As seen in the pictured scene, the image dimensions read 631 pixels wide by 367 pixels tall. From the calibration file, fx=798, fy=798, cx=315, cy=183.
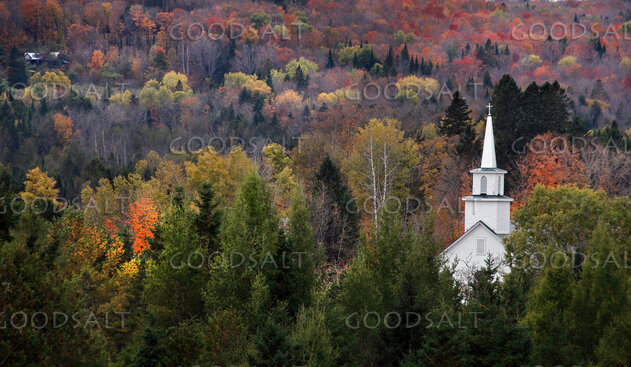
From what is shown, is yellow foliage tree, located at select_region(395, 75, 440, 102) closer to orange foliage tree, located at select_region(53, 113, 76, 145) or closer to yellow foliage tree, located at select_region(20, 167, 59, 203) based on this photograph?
orange foliage tree, located at select_region(53, 113, 76, 145)

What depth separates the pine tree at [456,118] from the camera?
2464 inches

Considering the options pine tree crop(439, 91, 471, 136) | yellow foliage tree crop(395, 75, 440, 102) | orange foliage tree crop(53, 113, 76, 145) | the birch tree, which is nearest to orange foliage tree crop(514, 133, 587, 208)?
pine tree crop(439, 91, 471, 136)

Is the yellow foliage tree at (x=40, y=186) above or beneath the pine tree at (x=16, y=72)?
beneath

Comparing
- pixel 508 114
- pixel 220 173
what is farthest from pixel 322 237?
pixel 508 114

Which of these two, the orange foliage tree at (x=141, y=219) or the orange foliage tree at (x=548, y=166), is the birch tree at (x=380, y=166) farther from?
the orange foliage tree at (x=141, y=219)

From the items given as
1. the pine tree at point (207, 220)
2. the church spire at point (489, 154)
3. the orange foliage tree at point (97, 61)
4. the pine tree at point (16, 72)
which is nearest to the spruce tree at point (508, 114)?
the church spire at point (489, 154)

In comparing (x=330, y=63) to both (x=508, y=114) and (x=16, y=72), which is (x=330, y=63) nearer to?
(x=16, y=72)

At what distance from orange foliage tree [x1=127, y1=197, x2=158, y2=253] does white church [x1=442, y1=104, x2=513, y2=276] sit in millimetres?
20346

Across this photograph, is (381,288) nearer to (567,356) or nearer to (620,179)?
(567,356)

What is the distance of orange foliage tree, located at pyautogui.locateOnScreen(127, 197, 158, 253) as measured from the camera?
173 feet

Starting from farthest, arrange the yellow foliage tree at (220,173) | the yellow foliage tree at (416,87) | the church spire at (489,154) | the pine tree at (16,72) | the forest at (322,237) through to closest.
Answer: the pine tree at (16,72) < the yellow foliage tree at (416,87) < the yellow foliage tree at (220,173) < the church spire at (489,154) < the forest at (322,237)

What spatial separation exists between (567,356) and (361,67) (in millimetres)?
126187

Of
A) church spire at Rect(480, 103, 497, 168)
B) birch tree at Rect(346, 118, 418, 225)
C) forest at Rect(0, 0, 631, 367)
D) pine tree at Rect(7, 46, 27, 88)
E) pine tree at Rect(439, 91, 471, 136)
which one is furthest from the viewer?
pine tree at Rect(7, 46, 27, 88)

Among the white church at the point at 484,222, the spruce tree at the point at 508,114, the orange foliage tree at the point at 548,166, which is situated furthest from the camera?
the spruce tree at the point at 508,114
